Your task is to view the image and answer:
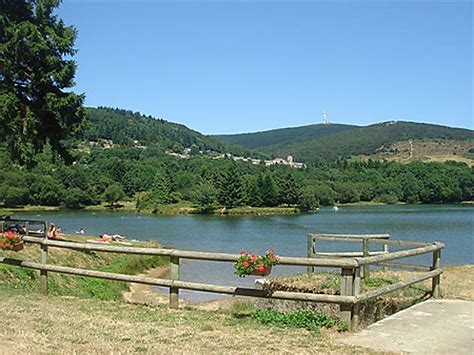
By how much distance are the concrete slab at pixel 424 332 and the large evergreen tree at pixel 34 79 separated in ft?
64.4

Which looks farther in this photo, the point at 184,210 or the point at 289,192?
the point at 289,192

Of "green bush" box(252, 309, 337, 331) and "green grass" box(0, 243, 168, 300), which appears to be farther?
"green grass" box(0, 243, 168, 300)

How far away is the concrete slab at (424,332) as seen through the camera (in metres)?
6.83

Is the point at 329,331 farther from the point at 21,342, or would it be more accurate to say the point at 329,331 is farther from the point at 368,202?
the point at 368,202

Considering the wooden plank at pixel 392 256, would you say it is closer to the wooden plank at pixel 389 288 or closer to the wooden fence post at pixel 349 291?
the wooden fence post at pixel 349 291

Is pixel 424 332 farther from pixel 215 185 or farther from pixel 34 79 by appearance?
pixel 215 185

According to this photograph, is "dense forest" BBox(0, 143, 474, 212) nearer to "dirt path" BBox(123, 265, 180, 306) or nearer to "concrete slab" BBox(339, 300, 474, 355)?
"dirt path" BBox(123, 265, 180, 306)

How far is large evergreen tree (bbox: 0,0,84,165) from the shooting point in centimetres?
2364

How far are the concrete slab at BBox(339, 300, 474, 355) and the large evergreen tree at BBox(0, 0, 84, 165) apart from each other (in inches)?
773

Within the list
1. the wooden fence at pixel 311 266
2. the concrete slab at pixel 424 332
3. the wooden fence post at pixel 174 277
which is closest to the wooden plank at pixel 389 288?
the wooden fence at pixel 311 266

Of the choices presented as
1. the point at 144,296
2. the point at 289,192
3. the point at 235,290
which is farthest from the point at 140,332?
the point at 289,192

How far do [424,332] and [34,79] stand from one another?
21969 millimetres

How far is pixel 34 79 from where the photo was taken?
24.7 meters

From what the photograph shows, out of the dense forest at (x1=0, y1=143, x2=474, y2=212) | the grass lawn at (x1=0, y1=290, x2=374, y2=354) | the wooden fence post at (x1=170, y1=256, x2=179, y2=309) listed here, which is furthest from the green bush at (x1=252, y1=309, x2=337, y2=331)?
the dense forest at (x1=0, y1=143, x2=474, y2=212)
